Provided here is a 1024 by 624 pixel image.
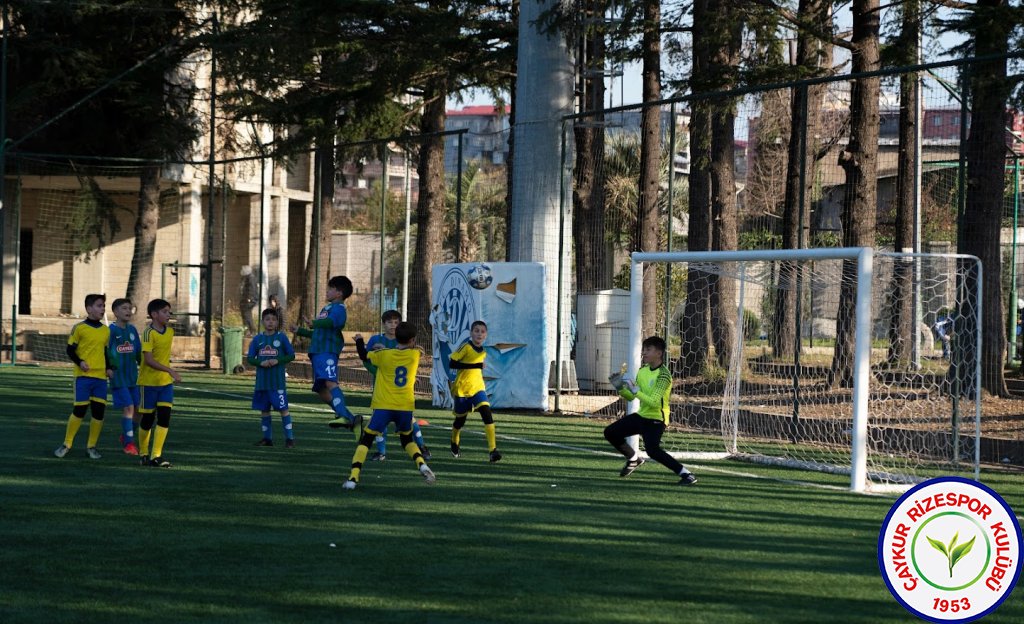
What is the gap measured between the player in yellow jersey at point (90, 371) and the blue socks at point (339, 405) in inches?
106

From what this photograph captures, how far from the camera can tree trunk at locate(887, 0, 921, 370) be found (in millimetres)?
16422

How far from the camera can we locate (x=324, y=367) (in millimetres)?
14680

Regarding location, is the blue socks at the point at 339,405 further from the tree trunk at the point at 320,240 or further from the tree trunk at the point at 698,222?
the tree trunk at the point at 320,240

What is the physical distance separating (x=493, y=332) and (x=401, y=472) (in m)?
7.55

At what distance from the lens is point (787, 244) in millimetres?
21234

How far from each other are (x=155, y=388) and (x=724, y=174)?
15107mm

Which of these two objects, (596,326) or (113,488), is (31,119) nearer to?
(596,326)

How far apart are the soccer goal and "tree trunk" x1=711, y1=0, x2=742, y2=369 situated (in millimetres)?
116

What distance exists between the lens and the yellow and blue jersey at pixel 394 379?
11.0 m

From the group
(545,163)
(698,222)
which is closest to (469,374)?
(545,163)

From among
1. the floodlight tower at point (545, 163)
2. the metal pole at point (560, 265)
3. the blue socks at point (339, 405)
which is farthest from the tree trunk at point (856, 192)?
the blue socks at point (339, 405)

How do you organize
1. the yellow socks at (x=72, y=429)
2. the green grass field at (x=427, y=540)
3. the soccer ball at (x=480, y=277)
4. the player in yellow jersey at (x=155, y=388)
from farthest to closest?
1. the soccer ball at (x=480, y=277)
2. the yellow socks at (x=72, y=429)
3. the player in yellow jersey at (x=155, y=388)
4. the green grass field at (x=427, y=540)

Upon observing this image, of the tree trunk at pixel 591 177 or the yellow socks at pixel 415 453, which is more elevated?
the tree trunk at pixel 591 177

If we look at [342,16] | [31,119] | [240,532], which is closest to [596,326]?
[342,16]
